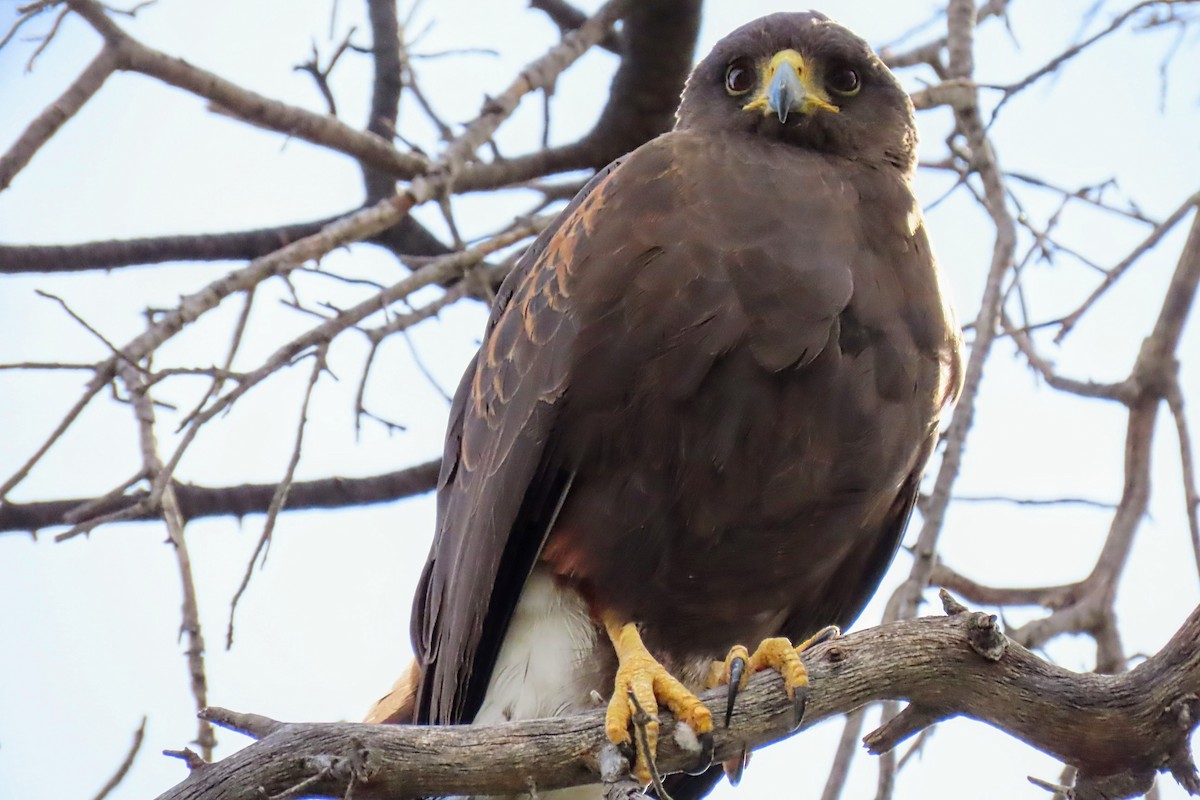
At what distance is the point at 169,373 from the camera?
3.96 meters

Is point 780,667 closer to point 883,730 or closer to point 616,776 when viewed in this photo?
point 883,730

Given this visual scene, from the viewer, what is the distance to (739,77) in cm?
428

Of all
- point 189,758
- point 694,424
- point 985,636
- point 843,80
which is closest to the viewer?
point 189,758

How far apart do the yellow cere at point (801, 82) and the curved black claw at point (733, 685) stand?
62.6 inches

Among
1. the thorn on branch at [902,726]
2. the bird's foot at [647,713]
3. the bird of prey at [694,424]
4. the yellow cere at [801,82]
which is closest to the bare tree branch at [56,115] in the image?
the bird of prey at [694,424]

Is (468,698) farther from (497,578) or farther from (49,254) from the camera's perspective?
(49,254)

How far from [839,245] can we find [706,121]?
77cm

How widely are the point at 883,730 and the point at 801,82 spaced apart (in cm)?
187

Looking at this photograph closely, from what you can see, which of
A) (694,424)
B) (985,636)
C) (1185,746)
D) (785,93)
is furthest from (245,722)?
(785,93)

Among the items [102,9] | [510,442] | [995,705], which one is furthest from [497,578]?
[102,9]

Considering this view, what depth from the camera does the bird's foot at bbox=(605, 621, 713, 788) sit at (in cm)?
314

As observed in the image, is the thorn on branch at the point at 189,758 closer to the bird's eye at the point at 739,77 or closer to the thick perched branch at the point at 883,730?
the thick perched branch at the point at 883,730

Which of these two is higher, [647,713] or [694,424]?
[694,424]

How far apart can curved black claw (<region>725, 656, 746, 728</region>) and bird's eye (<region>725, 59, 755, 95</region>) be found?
1.76 m
